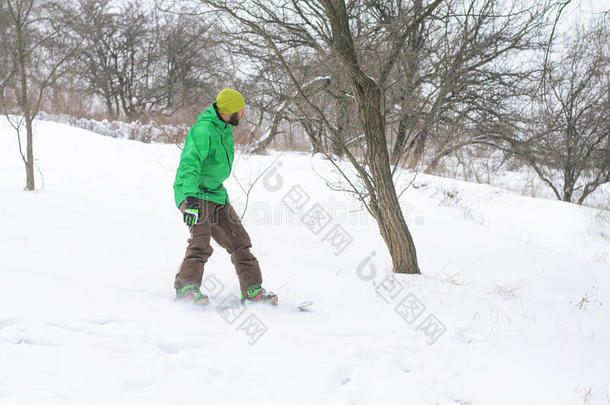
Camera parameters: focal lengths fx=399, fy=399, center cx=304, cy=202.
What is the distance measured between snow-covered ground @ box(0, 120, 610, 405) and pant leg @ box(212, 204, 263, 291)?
0.27 meters

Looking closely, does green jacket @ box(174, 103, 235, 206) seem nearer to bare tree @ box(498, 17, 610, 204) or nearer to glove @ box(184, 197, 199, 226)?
glove @ box(184, 197, 199, 226)

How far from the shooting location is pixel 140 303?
251 centimetres

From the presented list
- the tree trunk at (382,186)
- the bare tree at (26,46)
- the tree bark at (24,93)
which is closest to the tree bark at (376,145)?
the tree trunk at (382,186)

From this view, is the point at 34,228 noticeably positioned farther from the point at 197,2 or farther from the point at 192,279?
the point at 197,2

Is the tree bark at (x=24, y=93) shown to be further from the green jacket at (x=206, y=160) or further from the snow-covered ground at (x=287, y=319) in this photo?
the green jacket at (x=206, y=160)

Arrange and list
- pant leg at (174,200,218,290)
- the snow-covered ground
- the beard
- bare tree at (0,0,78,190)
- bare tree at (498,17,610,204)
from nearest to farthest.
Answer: the snow-covered ground, pant leg at (174,200,218,290), the beard, bare tree at (0,0,78,190), bare tree at (498,17,610,204)

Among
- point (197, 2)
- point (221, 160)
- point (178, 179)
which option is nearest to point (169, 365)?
point (178, 179)

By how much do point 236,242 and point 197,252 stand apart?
0.96 feet

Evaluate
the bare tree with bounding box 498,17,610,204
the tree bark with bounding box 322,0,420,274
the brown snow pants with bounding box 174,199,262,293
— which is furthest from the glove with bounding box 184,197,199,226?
the bare tree with bounding box 498,17,610,204

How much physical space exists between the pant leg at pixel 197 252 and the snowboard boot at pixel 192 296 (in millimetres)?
29

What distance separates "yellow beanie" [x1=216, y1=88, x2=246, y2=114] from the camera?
105 inches

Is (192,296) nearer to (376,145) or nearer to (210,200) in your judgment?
(210,200)

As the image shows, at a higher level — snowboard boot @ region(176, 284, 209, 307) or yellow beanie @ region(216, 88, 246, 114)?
yellow beanie @ region(216, 88, 246, 114)

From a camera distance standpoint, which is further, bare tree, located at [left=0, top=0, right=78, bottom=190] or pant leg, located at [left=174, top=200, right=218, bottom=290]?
bare tree, located at [left=0, top=0, right=78, bottom=190]
